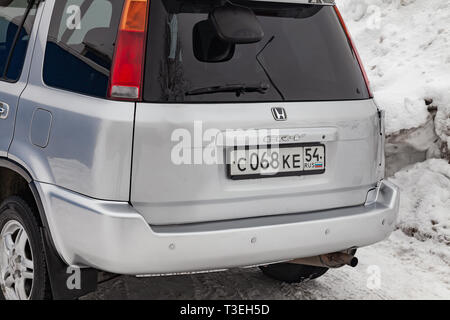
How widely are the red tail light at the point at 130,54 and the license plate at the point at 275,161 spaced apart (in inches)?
21.5

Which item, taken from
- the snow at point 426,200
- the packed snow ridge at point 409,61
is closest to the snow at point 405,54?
the packed snow ridge at point 409,61

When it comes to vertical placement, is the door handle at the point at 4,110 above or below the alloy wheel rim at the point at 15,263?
above

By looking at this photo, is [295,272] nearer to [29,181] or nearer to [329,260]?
[329,260]

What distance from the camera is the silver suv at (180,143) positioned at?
281cm

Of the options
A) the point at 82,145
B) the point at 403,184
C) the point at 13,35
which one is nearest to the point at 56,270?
the point at 82,145

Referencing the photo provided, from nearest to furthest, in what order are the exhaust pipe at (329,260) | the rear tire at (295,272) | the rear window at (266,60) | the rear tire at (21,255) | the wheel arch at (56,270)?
the rear window at (266,60) → the wheel arch at (56,270) → the rear tire at (21,255) → the exhaust pipe at (329,260) → the rear tire at (295,272)

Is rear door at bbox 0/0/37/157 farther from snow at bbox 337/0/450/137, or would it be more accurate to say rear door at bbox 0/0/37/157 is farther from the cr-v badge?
snow at bbox 337/0/450/137

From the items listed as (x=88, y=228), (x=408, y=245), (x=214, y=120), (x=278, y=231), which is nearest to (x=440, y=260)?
(x=408, y=245)

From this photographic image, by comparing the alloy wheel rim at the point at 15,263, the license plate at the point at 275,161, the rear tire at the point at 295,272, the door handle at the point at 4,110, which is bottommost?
the rear tire at the point at 295,272

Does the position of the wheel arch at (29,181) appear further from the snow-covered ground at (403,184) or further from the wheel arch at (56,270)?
the snow-covered ground at (403,184)

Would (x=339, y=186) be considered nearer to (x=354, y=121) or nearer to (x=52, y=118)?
(x=354, y=121)

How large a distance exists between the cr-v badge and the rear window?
0.06 metres

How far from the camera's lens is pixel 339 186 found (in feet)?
10.9

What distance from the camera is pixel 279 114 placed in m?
3.10
